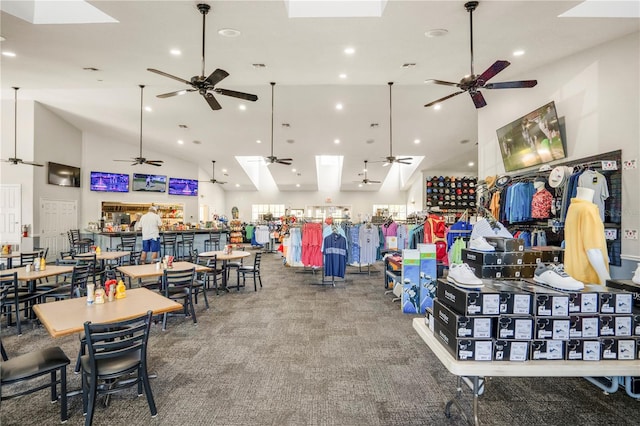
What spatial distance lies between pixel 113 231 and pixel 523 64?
10.6 m

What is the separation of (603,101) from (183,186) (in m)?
14.1

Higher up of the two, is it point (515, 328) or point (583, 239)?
point (583, 239)

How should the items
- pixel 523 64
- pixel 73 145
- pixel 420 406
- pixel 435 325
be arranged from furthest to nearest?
pixel 73 145 < pixel 523 64 < pixel 420 406 < pixel 435 325

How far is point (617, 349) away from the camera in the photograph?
5.96 feet

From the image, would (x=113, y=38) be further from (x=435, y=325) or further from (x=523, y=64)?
(x=523, y=64)

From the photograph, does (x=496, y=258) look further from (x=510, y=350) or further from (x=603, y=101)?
(x=603, y=101)

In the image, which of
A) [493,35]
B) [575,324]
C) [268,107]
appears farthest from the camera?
[268,107]

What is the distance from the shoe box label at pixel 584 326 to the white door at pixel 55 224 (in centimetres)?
1196

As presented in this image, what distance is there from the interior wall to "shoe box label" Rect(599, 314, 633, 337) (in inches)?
539

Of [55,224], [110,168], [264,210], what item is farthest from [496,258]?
[264,210]

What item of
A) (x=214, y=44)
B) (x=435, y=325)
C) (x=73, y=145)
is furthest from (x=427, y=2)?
(x=73, y=145)

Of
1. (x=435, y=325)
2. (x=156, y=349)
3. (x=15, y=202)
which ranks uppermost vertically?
(x=15, y=202)

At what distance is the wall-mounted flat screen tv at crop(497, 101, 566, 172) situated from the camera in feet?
15.6

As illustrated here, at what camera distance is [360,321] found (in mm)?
4617
